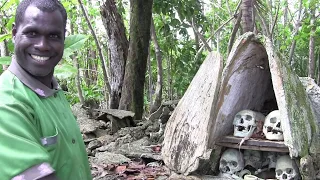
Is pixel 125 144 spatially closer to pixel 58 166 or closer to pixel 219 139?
pixel 219 139

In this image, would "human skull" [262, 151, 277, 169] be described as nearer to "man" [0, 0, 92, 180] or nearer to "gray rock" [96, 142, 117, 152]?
"gray rock" [96, 142, 117, 152]

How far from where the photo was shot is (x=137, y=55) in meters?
5.77

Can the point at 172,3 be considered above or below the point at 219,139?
above

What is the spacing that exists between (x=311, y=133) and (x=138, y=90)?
10.3 ft

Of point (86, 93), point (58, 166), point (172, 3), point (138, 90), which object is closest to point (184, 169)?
point (58, 166)

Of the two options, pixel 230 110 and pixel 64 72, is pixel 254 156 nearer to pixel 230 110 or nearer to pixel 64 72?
pixel 230 110

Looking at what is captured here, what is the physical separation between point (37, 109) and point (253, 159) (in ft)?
7.35

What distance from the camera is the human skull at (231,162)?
3.12 metres

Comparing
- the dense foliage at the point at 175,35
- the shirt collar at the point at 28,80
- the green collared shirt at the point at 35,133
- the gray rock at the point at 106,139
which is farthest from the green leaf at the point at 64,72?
the gray rock at the point at 106,139

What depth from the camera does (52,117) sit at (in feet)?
4.64

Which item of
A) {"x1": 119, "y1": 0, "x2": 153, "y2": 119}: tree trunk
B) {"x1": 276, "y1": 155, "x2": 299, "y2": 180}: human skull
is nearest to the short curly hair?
{"x1": 276, "y1": 155, "x2": 299, "y2": 180}: human skull

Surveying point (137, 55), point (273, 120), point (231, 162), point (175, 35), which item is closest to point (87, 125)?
point (137, 55)

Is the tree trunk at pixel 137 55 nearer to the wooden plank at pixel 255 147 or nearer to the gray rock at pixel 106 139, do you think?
the gray rock at pixel 106 139

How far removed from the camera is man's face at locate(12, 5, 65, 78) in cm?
140
